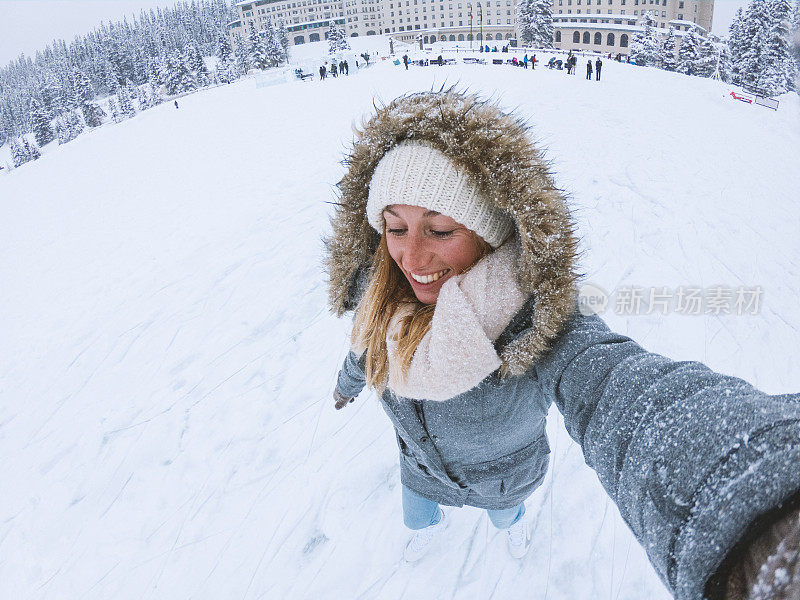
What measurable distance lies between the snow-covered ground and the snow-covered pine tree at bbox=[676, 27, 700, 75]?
1753 inches

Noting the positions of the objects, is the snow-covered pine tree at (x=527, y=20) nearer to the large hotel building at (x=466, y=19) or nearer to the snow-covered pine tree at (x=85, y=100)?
the large hotel building at (x=466, y=19)

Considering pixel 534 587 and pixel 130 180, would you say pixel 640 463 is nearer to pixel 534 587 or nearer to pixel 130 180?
pixel 534 587

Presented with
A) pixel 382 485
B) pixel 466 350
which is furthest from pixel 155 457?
pixel 466 350

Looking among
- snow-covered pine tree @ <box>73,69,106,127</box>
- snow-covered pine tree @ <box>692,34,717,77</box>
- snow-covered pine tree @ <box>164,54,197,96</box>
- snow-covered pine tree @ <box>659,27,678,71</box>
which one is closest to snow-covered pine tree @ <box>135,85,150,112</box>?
snow-covered pine tree @ <box>73,69,106,127</box>

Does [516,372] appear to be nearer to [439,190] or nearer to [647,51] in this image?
[439,190]

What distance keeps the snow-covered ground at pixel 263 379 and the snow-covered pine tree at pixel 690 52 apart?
4454cm

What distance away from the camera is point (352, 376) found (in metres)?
2.14

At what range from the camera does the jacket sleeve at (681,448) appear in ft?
2.20

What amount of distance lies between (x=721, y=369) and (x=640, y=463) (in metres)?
4.01

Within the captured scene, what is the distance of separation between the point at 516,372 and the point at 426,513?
57.1 inches

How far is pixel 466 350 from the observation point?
1251mm

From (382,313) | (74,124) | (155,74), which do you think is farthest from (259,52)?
→ (382,313)

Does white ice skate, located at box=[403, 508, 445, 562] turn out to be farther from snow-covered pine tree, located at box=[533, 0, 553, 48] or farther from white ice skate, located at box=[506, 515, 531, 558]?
snow-covered pine tree, located at box=[533, 0, 553, 48]

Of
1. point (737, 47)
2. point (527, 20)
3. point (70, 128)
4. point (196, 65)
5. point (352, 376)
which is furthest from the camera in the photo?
point (70, 128)
